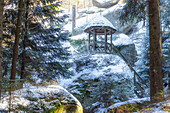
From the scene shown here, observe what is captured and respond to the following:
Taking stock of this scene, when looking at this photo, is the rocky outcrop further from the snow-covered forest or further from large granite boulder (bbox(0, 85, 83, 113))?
large granite boulder (bbox(0, 85, 83, 113))

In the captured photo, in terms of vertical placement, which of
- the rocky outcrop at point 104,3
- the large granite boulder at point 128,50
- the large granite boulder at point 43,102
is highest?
the rocky outcrop at point 104,3

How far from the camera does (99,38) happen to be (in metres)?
21.7

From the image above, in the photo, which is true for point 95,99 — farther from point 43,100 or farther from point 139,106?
point 43,100

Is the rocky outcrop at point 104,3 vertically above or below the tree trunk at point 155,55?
above

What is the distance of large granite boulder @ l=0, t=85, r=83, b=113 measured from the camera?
3961 mm

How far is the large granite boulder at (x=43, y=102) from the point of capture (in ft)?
13.0

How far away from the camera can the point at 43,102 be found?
4.45 meters

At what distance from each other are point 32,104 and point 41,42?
5308 mm

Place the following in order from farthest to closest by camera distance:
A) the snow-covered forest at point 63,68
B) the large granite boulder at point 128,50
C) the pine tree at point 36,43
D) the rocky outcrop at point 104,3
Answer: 1. the rocky outcrop at point 104,3
2. the large granite boulder at point 128,50
3. the pine tree at point 36,43
4. the snow-covered forest at point 63,68

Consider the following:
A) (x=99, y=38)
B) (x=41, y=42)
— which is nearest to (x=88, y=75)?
(x=41, y=42)

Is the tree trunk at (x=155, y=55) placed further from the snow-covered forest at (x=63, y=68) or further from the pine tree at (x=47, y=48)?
the pine tree at (x=47, y=48)

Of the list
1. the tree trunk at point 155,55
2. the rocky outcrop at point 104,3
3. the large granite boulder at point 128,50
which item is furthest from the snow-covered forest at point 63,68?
the rocky outcrop at point 104,3

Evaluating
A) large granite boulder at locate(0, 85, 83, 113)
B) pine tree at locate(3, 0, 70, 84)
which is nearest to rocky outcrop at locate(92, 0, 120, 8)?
pine tree at locate(3, 0, 70, 84)

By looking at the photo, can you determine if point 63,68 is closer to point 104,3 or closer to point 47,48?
point 47,48
